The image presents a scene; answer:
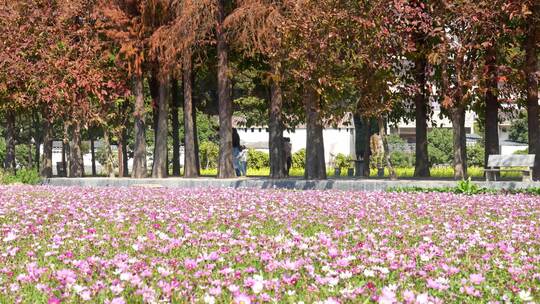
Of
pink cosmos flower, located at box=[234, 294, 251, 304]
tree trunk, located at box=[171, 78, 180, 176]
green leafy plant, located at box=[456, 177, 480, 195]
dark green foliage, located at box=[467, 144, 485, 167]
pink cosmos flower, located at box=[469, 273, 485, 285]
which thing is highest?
tree trunk, located at box=[171, 78, 180, 176]

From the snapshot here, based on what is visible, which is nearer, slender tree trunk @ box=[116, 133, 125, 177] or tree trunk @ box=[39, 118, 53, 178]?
tree trunk @ box=[39, 118, 53, 178]

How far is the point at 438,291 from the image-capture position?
6.60m

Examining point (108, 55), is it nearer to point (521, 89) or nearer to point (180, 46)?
point (180, 46)

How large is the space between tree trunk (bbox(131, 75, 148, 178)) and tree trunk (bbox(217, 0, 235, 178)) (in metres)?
3.62

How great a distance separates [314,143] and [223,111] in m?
4.48

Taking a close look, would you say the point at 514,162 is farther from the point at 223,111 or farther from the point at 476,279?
the point at 476,279

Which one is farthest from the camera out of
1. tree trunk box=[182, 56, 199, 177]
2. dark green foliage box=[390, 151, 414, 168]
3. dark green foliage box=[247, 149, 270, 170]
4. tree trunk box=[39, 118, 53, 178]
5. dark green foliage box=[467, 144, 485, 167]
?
dark green foliage box=[467, 144, 485, 167]

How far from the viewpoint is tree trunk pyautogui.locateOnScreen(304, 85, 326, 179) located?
27516 millimetres

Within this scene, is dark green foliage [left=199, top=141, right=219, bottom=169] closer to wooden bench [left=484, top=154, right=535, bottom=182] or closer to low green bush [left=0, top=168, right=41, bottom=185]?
low green bush [left=0, top=168, right=41, bottom=185]

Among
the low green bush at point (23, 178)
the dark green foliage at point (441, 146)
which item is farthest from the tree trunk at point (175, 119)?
the dark green foliage at point (441, 146)

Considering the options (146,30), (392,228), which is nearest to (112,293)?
(392,228)

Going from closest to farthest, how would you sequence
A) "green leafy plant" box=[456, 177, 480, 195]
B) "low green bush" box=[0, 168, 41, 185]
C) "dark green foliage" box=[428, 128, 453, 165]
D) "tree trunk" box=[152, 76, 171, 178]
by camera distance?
"green leafy plant" box=[456, 177, 480, 195] < "low green bush" box=[0, 168, 41, 185] < "tree trunk" box=[152, 76, 171, 178] < "dark green foliage" box=[428, 128, 453, 165]

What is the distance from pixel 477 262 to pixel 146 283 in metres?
3.30

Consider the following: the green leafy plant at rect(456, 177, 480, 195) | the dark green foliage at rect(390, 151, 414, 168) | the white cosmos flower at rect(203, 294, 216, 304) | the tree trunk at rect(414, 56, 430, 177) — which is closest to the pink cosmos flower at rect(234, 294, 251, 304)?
the white cosmos flower at rect(203, 294, 216, 304)
